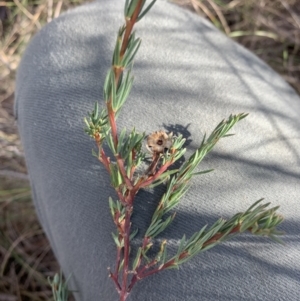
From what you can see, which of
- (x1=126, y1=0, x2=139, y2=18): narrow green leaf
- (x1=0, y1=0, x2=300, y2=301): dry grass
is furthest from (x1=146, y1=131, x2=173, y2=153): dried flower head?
(x1=0, y1=0, x2=300, y2=301): dry grass

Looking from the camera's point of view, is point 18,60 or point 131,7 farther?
point 18,60

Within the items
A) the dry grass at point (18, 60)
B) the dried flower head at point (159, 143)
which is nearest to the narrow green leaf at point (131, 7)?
the dried flower head at point (159, 143)

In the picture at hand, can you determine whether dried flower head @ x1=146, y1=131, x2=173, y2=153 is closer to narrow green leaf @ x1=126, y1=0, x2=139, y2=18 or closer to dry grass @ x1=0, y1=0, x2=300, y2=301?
narrow green leaf @ x1=126, y1=0, x2=139, y2=18

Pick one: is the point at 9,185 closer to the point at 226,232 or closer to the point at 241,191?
the point at 241,191

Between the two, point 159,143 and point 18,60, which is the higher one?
point 159,143

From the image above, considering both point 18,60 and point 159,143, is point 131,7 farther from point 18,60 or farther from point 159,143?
point 18,60

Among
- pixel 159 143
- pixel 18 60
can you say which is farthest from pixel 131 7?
pixel 18 60

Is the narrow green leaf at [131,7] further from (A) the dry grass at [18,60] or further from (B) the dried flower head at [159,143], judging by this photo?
(A) the dry grass at [18,60]

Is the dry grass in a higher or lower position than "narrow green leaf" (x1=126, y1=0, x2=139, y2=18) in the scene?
lower
